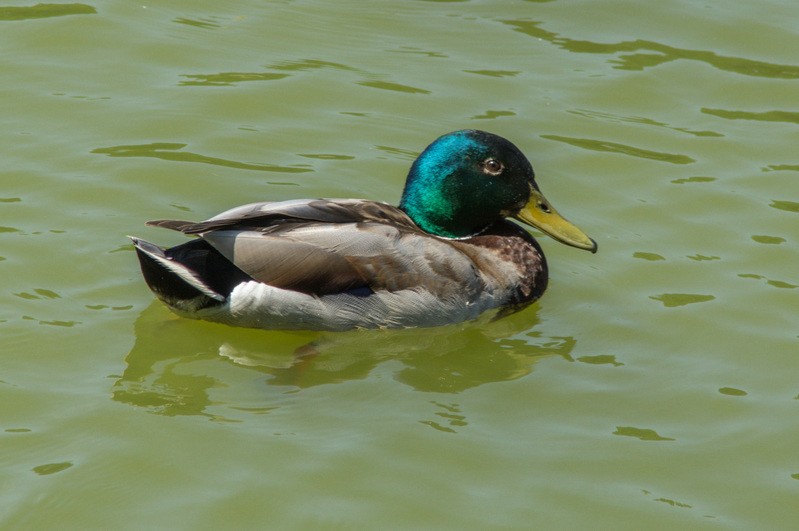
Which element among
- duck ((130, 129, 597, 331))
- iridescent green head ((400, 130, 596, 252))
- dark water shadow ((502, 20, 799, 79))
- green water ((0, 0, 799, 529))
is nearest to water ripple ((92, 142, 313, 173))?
green water ((0, 0, 799, 529))

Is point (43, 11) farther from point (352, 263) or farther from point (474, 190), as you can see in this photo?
point (352, 263)

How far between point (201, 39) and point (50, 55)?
120 cm

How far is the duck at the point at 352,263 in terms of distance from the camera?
7.69 metres

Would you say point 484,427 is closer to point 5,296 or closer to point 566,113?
point 5,296

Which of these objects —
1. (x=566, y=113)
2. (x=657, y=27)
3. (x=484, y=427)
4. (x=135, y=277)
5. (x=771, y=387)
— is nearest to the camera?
(x=484, y=427)

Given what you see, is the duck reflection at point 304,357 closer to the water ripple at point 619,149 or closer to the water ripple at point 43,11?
the water ripple at point 619,149

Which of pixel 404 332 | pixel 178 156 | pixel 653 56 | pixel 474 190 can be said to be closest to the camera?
pixel 404 332

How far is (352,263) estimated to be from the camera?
7801 mm

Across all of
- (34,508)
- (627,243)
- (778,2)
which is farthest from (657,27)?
(34,508)

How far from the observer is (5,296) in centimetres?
788

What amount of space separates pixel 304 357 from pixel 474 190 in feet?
5.52

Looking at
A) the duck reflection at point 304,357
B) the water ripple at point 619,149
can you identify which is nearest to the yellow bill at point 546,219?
the duck reflection at point 304,357

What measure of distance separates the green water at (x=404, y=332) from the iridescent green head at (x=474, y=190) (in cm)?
47

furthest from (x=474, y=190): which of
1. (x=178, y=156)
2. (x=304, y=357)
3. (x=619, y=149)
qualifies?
(x=178, y=156)
